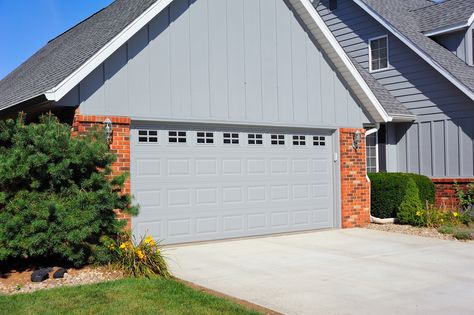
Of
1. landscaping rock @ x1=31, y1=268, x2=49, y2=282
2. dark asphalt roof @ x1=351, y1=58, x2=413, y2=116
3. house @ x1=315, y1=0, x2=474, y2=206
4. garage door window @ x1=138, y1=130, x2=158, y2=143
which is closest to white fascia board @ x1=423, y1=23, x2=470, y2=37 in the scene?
house @ x1=315, y1=0, x2=474, y2=206

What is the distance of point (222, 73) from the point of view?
11.7 metres

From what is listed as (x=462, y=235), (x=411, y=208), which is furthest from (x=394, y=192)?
(x=462, y=235)

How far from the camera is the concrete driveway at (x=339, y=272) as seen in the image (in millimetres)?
6578

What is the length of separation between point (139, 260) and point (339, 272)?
3053 mm

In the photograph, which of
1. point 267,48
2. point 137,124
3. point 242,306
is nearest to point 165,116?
point 137,124

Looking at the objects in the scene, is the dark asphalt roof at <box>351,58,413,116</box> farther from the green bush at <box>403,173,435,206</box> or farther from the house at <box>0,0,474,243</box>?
the green bush at <box>403,173,435,206</box>

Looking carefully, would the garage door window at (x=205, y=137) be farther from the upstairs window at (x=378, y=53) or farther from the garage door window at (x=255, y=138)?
the upstairs window at (x=378, y=53)

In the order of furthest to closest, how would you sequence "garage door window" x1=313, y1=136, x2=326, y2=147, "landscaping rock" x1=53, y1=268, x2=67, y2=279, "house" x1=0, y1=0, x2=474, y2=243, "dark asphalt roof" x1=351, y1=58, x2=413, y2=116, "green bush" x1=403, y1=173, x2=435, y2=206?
"dark asphalt roof" x1=351, y1=58, x2=413, y2=116 → "green bush" x1=403, y1=173, x2=435, y2=206 → "garage door window" x1=313, y1=136, x2=326, y2=147 → "house" x1=0, y1=0, x2=474, y2=243 → "landscaping rock" x1=53, y1=268, x2=67, y2=279

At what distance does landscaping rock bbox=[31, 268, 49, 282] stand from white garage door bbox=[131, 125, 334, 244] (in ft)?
9.83

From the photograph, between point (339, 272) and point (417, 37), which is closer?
point (339, 272)

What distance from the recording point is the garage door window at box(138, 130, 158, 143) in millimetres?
10766

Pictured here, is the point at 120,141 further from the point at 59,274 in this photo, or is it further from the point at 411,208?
the point at 411,208

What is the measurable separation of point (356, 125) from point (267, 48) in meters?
3.26

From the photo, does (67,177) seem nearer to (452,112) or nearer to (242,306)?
(242,306)
